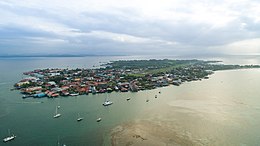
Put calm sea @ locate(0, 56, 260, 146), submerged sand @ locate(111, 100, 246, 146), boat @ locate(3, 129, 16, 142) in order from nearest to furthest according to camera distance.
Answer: submerged sand @ locate(111, 100, 246, 146) → boat @ locate(3, 129, 16, 142) → calm sea @ locate(0, 56, 260, 146)

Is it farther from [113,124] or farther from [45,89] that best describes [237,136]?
[45,89]

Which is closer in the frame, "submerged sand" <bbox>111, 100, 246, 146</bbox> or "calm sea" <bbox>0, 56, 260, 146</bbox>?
"submerged sand" <bbox>111, 100, 246, 146</bbox>

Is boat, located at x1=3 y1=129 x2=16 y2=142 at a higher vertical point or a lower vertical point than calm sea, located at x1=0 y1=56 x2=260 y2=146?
lower

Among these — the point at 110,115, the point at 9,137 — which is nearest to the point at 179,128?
the point at 110,115

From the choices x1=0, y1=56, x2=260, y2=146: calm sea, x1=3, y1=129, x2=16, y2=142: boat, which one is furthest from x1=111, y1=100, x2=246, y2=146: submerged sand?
x1=3, y1=129, x2=16, y2=142: boat

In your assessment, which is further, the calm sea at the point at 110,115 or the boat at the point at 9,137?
the calm sea at the point at 110,115

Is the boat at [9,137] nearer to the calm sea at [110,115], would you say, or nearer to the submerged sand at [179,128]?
the calm sea at [110,115]

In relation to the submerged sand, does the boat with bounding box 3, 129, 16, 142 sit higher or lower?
lower

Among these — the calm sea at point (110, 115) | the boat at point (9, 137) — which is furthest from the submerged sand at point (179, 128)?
the boat at point (9, 137)

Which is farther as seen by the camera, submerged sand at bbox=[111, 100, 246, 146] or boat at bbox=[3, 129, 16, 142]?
boat at bbox=[3, 129, 16, 142]

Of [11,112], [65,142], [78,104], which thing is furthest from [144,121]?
[11,112]

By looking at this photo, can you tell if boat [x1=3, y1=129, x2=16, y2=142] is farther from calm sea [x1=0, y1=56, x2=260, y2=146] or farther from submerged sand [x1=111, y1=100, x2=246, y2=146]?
submerged sand [x1=111, y1=100, x2=246, y2=146]

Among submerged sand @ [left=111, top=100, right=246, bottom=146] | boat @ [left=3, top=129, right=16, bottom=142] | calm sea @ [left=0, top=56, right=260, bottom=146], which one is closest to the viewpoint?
submerged sand @ [left=111, top=100, right=246, bottom=146]
